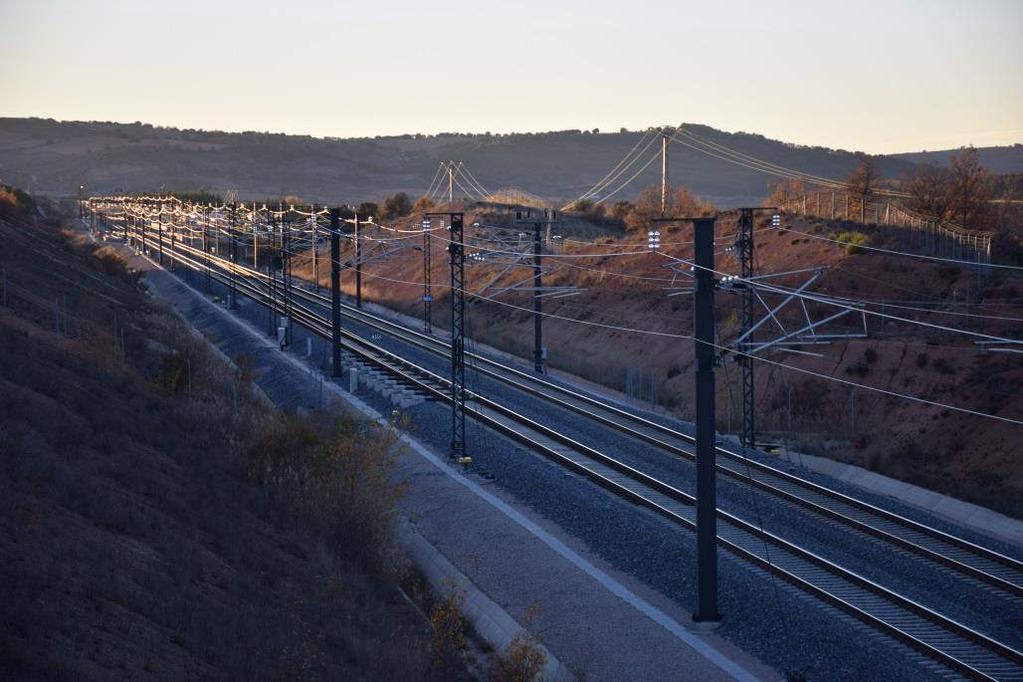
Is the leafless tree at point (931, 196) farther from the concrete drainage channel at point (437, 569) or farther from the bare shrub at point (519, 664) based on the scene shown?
the bare shrub at point (519, 664)

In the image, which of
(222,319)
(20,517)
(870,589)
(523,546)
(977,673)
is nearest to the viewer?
(20,517)

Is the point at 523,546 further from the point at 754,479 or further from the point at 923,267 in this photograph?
the point at 923,267

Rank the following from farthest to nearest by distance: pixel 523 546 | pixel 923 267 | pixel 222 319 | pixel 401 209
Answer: pixel 401 209, pixel 222 319, pixel 923 267, pixel 523 546

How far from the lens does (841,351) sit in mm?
39875

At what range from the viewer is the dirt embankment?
30016 mm

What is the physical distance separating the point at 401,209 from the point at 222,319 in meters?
60.1

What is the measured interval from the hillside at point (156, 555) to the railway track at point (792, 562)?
621 cm

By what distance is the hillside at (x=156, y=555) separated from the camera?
11.2m

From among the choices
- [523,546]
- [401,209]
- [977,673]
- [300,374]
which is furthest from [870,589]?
[401,209]

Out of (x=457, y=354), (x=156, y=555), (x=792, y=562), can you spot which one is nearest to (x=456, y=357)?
(x=457, y=354)

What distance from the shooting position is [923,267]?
4641 cm

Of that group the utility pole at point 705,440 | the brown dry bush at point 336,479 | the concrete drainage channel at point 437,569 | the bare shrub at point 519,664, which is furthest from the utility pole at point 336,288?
the bare shrub at point 519,664

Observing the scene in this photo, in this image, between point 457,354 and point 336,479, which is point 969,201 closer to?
point 457,354

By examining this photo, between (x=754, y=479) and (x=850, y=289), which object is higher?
(x=850, y=289)
